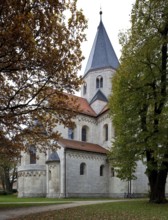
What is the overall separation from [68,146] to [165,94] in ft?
55.5

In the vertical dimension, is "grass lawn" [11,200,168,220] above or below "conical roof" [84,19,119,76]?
below

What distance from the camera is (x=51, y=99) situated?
13.3m

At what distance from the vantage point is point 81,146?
36.3 metres

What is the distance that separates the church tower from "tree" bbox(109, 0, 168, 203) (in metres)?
22.7

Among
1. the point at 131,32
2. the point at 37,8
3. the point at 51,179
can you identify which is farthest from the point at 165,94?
the point at 51,179

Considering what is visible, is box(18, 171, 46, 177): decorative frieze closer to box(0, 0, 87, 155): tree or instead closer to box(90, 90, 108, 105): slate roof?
box(90, 90, 108, 105): slate roof

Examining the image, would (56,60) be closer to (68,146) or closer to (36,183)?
(68,146)

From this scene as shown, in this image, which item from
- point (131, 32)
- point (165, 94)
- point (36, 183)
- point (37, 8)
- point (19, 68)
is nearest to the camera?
point (37, 8)

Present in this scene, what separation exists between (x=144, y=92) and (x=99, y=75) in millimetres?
26168

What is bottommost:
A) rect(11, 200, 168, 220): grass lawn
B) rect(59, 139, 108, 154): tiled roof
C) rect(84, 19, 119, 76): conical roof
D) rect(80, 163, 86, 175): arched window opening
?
rect(11, 200, 168, 220): grass lawn

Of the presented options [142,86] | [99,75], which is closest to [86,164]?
[99,75]

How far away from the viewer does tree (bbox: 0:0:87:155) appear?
9.93 meters

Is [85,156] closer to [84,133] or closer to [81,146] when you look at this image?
[81,146]

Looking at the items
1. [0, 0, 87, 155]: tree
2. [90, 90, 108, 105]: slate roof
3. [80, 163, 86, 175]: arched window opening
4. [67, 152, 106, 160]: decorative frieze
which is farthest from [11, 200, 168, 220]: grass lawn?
[90, 90, 108, 105]: slate roof
